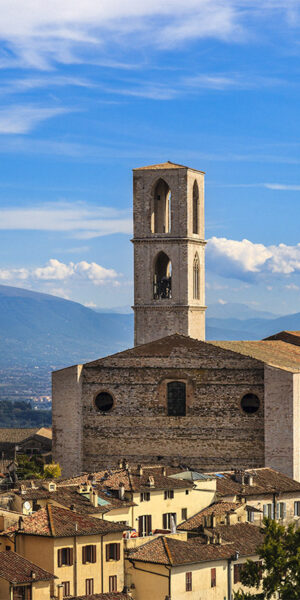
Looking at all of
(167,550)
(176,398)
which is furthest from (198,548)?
(176,398)

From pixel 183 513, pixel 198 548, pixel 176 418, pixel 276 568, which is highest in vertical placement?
pixel 176 418

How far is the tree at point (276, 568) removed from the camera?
104 ft

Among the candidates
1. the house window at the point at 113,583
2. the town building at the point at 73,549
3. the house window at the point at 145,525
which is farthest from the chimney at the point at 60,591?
the house window at the point at 145,525

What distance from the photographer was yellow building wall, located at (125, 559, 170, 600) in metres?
31.7

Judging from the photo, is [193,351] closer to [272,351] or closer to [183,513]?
[272,351]

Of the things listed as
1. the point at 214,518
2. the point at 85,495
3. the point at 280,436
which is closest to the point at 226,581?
the point at 214,518

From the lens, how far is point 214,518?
35.7 meters

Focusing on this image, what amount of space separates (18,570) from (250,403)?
51.6 ft

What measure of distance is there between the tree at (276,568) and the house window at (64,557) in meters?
4.04

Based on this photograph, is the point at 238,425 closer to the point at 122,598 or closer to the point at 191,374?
the point at 191,374

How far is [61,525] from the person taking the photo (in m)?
32.5

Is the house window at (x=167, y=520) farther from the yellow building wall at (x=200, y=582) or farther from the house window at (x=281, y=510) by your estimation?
the yellow building wall at (x=200, y=582)

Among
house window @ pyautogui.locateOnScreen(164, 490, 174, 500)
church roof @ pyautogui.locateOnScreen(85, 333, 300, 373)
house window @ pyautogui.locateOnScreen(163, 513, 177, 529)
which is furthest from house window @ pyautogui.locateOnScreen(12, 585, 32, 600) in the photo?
church roof @ pyautogui.locateOnScreen(85, 333, 300, 373)

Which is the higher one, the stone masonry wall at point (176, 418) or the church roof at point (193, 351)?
the church roof at point (193, 351)
